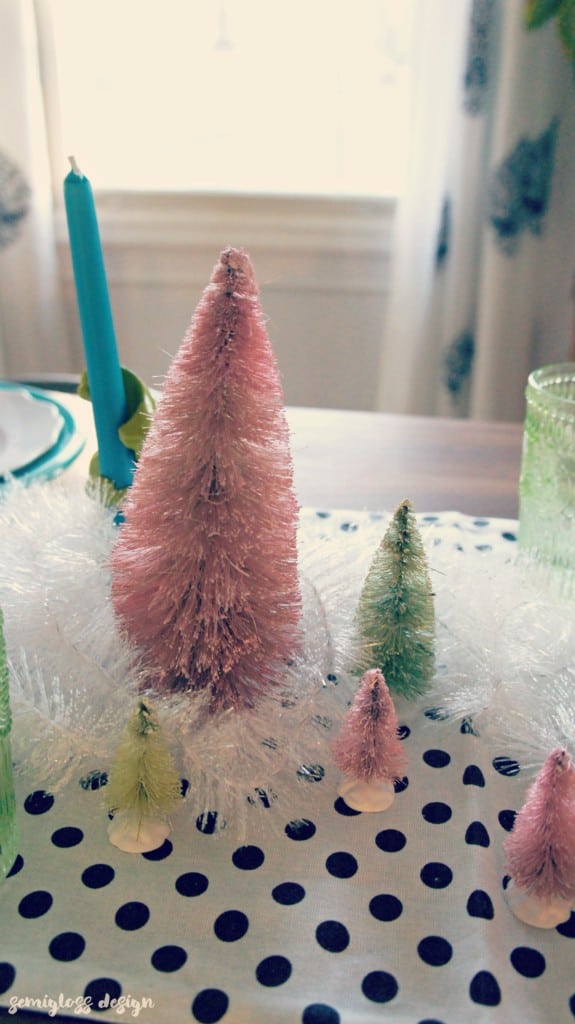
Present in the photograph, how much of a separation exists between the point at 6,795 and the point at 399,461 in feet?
1.53

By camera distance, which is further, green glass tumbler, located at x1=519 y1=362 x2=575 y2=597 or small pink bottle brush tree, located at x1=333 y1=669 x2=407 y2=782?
green glass tumbler, located at x1=519 y1=362 x2=575 y2=597

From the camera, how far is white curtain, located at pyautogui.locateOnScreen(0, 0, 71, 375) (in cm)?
147

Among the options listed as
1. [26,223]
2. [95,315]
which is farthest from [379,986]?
[26,223]

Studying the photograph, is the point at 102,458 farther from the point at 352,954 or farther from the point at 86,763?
the point at 352,954

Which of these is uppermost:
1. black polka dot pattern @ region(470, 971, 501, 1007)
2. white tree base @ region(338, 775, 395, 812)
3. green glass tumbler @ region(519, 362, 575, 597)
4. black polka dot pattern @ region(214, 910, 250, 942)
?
green glass tumbler @ region(519, 362, 575, 597)

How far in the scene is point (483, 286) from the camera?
4.78 feet

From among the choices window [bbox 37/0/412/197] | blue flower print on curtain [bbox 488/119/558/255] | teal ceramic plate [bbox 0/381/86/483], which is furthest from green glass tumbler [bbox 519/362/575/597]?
window [bbox 37/0/412/197]

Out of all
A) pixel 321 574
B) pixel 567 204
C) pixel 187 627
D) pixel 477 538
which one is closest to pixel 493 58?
pixel 567 204

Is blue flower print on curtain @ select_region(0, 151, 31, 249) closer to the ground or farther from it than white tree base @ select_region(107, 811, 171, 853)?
farther from it

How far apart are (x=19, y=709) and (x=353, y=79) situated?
1500 millimetres

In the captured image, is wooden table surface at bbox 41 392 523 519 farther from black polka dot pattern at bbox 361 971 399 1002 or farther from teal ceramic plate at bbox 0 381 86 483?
black polka dot pattern at bbox 361 971 399 1002

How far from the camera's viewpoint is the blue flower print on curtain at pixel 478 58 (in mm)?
1320

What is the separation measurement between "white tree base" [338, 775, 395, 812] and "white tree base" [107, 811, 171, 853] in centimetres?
7

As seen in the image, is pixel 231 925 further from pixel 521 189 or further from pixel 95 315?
pixel 521 189
